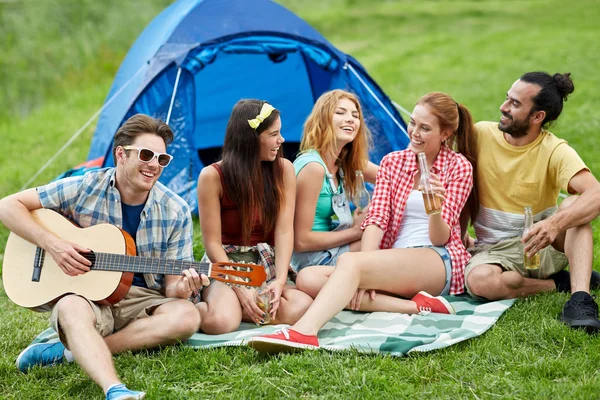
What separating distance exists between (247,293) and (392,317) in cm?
67

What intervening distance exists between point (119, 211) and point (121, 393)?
0.85 m

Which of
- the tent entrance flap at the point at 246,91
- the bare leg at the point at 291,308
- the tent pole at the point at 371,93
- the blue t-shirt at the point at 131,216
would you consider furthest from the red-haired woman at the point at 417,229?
the tent entrance flap at the point at 246,91

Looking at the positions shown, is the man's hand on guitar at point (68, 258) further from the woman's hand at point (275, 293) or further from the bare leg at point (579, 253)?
the bare leg at point (579, 253)

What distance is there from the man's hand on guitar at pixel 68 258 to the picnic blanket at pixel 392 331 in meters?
0.44

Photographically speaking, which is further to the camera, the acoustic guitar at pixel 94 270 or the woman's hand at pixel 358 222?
the woman's hand at pixel 358 222

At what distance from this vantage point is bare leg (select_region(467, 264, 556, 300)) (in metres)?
3.66

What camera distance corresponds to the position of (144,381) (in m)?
2.94

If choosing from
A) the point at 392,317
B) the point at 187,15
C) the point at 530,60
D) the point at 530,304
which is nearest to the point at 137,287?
the point at 392,317

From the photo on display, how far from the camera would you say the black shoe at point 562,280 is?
12.3ft

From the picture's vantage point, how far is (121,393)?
8.79 ft

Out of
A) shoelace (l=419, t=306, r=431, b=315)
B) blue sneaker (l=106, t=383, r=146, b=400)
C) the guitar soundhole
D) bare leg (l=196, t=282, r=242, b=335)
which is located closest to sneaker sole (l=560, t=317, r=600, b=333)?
shoelace (l=419, t=306, r=431, b=315)

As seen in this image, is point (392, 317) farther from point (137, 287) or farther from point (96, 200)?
point (96, 200)

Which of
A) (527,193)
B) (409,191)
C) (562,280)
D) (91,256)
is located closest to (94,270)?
(91,256)

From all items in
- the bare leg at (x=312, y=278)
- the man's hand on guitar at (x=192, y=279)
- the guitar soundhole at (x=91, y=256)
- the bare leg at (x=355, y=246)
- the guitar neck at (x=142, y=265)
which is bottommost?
the bare leg at (x=312, y=278)
